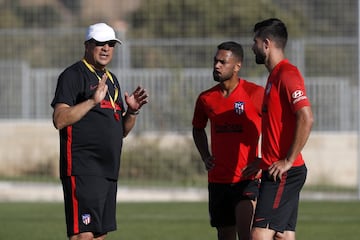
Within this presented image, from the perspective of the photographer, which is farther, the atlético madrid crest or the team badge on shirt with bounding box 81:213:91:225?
the atlético madrid crest

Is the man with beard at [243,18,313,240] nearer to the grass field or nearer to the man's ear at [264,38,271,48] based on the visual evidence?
the man's ear at [264,38,271,48]

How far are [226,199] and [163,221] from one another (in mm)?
5321

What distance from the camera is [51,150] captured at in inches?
872

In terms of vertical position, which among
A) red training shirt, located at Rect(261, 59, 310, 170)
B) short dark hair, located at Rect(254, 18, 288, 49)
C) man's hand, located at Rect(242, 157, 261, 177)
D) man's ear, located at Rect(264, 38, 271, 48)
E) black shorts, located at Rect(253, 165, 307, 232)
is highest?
short dark hair, located at Rect(254, 18, 288, 49)

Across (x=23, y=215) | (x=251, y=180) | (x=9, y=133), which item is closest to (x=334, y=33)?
(x=9, y=133)

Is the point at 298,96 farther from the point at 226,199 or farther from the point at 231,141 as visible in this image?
the point at 226,199

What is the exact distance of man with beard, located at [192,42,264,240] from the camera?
1055 cm

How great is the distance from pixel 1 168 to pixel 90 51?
13078 mm

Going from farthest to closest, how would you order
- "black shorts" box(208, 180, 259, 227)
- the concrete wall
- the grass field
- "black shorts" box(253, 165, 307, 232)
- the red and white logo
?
the concrete wall, the grass field, "black shorts" box(208, 180, 259, 227), "black shorts" box(253, 165, 307, 232), the red and white logo

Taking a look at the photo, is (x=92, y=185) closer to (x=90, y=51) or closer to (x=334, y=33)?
(x=90, y=51)

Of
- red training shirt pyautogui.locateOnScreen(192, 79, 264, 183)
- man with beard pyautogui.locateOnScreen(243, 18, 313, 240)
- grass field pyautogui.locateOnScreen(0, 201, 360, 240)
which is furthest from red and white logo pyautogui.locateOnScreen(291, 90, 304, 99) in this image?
grass field pyautogui.locateOnScreen(0, 201, 360, 240)

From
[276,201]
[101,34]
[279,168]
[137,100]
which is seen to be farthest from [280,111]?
[101,34]

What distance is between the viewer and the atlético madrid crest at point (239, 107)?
1056 centimetres

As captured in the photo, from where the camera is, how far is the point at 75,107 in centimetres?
897
